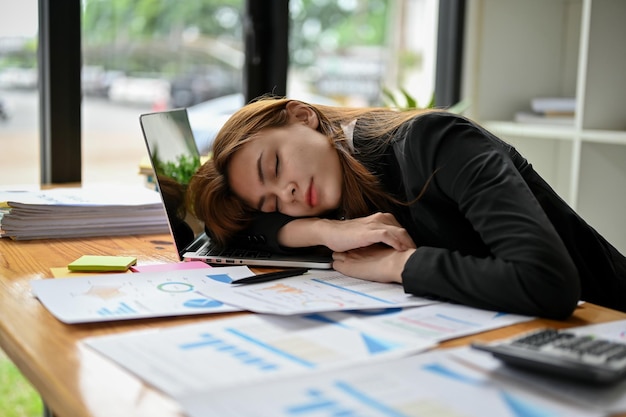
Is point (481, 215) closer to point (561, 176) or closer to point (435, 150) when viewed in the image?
point (435, 150)

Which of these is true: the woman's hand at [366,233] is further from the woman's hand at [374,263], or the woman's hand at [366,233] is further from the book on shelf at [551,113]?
the book on shelf at [551,113]

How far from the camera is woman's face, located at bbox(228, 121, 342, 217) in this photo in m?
1.25

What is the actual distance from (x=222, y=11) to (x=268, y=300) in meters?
1.52

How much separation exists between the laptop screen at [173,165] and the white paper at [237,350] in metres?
0.44

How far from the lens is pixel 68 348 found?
778mm

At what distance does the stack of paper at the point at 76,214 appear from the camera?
1.39 metres

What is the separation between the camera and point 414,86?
9.59ft

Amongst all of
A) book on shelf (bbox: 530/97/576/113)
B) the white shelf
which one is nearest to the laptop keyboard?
the white shelf

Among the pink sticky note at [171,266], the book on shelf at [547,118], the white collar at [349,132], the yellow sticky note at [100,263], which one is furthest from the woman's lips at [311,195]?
the book on shelf at [547,118]

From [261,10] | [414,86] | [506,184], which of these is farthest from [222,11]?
[506,184]

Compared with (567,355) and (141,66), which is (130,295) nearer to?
(567,355)

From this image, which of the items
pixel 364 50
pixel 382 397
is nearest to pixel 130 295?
pixel 382 397

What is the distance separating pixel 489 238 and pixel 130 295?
0.49 m

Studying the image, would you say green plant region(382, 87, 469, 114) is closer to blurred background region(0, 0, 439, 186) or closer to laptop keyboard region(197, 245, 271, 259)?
blurred background region(0, 0, 439, 186)
